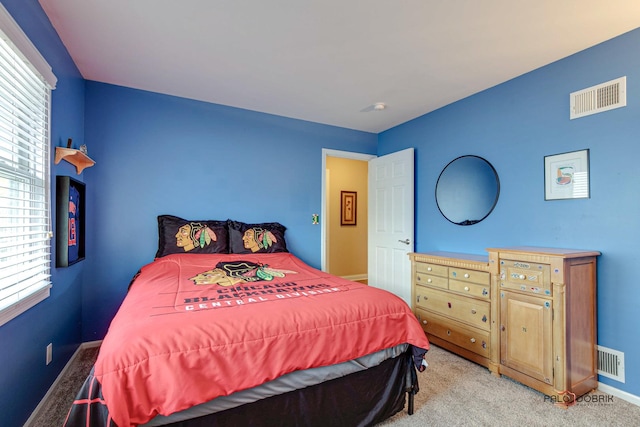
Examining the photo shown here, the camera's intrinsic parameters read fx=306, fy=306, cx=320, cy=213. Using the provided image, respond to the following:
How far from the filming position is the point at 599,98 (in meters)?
2.25

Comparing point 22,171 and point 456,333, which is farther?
point 456,333

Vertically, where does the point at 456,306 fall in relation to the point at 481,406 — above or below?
above

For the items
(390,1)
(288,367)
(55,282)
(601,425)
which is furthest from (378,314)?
(55,282)

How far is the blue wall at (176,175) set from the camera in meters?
2.96

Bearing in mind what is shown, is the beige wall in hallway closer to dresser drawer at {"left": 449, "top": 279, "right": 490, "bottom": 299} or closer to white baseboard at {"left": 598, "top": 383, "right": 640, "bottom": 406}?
dresser drawer at {"left": 449, "top": 279, "right": 490, "bottom": 299}

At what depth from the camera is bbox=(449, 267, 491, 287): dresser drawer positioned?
8.18 feet

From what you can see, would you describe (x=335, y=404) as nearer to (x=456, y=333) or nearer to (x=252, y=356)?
(x=252, y=356)

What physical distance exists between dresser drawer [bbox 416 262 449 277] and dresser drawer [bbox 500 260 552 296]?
1.73 ft

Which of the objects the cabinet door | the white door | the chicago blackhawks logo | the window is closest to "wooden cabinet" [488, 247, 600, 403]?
the cabinet door

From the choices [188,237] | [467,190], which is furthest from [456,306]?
[188,237]

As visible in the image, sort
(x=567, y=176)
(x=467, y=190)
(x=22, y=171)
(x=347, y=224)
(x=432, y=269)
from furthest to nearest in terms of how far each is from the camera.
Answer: (x=347, y=224), (x=467, y=190), (x=432, y=269), (x=567, y=176), (x=22, y=171)

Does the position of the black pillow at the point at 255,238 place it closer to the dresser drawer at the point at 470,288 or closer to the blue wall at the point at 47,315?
the blue wall at the point at 47,315

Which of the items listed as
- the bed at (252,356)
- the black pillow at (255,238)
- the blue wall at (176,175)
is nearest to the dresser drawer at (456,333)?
the bed at (252,356)

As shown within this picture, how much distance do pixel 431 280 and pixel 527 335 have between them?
0.90 m
